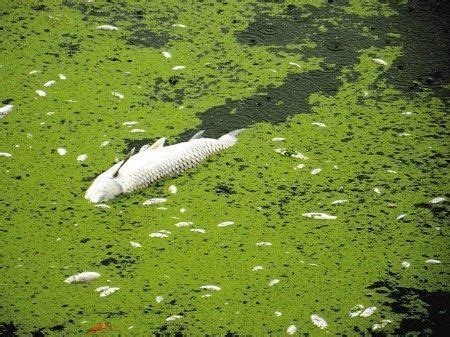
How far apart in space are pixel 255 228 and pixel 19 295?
896mm

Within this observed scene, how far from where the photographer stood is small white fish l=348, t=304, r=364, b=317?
212 cm

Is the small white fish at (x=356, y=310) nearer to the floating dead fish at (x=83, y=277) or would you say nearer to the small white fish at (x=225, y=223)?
the small white fish at (x=225, y=223)

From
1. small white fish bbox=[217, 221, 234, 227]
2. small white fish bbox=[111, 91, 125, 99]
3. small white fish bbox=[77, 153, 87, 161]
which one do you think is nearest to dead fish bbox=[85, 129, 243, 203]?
small white fish bbox=[77, 153, 87, 161]

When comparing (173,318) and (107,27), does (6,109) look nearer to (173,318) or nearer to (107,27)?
(107,27)

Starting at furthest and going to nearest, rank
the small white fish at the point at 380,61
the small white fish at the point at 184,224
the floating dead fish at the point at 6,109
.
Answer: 1. the small white fish at the point at 380,61
2. the floating dead fish at the point at 6,109
3. the small white fish at the point at 184,224

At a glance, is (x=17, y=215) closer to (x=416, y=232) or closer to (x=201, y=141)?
(x=201, y=141)

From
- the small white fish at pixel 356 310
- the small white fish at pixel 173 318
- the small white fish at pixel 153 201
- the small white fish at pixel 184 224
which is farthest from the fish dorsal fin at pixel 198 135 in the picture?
the small white fish at pixel 356 310

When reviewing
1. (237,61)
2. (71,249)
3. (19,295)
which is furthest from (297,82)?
(19,295)

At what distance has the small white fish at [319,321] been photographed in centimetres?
206

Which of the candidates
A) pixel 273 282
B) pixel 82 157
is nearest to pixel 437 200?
pixel 273 282

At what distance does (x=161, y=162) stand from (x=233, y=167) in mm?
327

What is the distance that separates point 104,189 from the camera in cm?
255

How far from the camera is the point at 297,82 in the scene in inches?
134

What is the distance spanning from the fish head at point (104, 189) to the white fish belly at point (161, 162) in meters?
0.02
